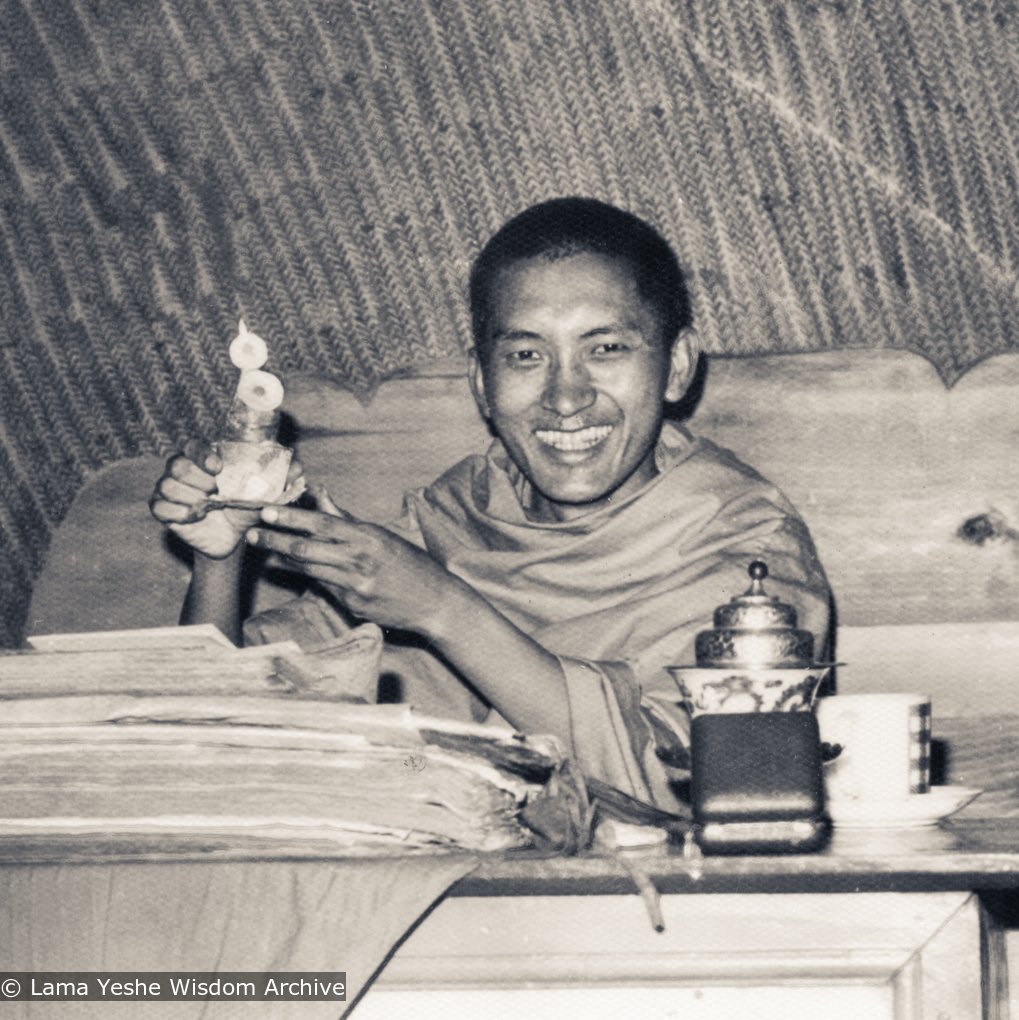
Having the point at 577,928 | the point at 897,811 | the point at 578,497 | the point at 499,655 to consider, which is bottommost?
the point at 577,928

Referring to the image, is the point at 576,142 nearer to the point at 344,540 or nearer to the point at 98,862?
the point at 344,540

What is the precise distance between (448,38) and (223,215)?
0.30m

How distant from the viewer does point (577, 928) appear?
2.41ft

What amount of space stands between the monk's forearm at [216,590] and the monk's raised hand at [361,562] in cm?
35

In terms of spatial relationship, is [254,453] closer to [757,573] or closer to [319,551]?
[319,551]

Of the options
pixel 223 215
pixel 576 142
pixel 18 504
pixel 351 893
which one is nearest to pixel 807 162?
pixel 576 142

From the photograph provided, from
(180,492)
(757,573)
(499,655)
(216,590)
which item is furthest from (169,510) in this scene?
(757,573)

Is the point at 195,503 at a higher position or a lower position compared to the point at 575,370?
lower

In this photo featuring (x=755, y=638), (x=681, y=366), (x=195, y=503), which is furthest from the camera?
(x=681, y=366)

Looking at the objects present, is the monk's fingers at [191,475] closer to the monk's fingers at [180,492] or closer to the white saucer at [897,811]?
the monk's fingers at [180,492]

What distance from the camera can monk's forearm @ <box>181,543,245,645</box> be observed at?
Result: 1.40 metres

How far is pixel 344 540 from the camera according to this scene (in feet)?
3.33

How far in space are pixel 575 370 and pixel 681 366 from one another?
13 cm

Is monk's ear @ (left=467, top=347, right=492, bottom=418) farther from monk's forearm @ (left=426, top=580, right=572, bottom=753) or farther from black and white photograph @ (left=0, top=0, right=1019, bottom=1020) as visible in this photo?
monk's forearm @ (left=426, top=580, right=572, bottom=753)
